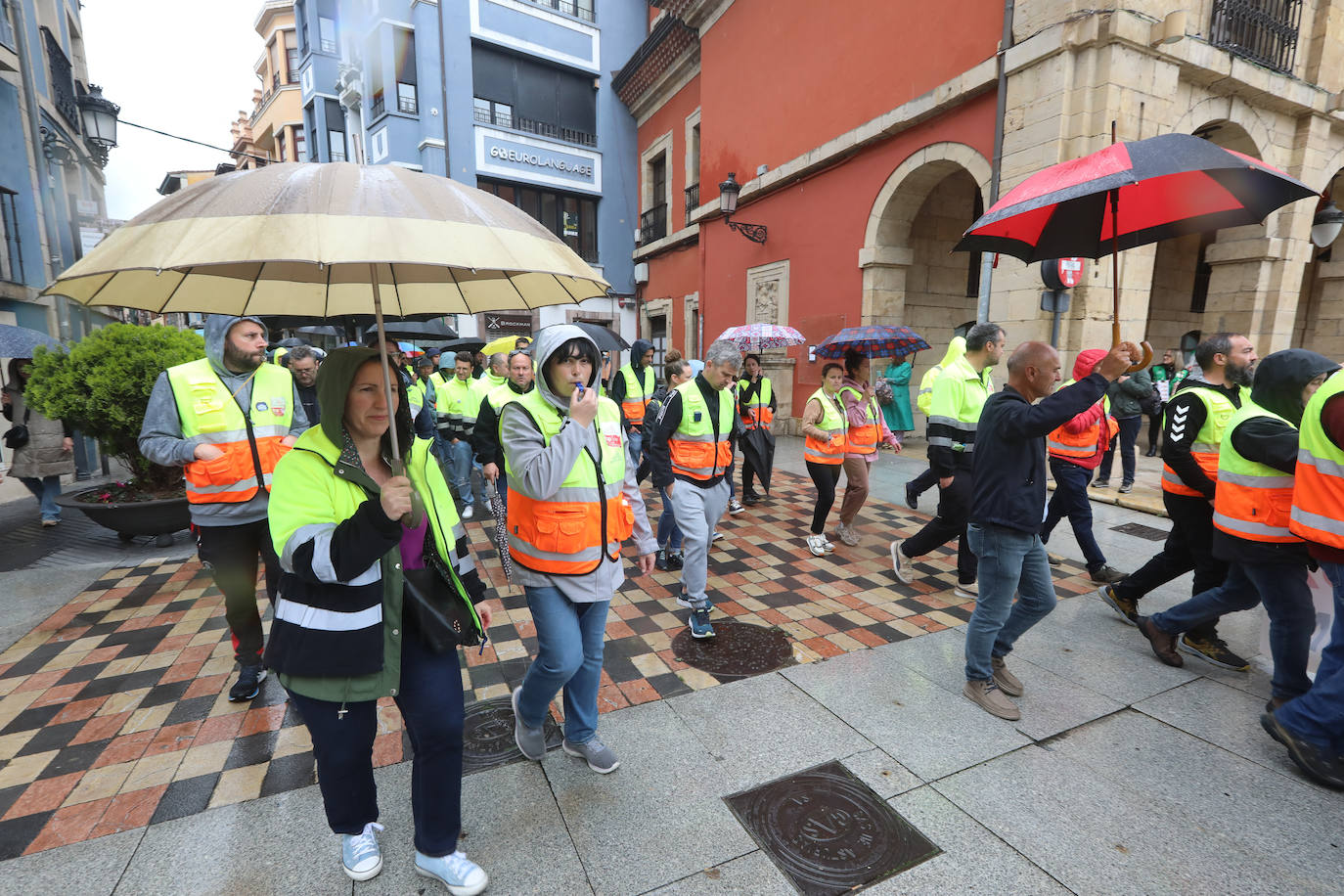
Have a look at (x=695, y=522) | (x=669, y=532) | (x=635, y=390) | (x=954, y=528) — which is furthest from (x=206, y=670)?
(x=635, y=390)

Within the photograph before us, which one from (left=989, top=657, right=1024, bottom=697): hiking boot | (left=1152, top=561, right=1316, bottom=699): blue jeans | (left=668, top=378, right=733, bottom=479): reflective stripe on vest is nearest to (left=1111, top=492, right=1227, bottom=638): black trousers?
(left=1152, top=561, right=1316, bottom=699): blue jeans

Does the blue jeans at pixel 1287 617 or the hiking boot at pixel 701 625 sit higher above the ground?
the blue jeans at pixel 1287 617

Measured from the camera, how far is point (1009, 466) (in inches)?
117

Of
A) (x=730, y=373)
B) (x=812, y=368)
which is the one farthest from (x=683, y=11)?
(x=730, y=373)

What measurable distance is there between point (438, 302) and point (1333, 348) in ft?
Result: 54.7

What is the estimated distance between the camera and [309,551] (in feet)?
5.53

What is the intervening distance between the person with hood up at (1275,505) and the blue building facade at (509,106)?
51.6 feet

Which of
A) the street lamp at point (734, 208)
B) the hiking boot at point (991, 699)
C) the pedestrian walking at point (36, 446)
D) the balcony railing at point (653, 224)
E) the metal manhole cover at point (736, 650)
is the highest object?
the balcony railing at point (653, 224)

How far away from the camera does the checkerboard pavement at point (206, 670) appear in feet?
8.25

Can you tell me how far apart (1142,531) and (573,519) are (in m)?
6.60

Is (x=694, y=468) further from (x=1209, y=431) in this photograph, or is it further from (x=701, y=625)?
(x=1209, y=431)

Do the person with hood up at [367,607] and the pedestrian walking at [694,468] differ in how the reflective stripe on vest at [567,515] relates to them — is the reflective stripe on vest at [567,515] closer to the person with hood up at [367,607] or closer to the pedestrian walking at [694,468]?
the person with hood up at [367,607]

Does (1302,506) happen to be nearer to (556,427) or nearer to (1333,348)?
(556,427)

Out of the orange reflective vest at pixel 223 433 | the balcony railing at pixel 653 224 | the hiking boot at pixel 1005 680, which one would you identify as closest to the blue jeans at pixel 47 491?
the orange reflective vest at pixel 223 433
